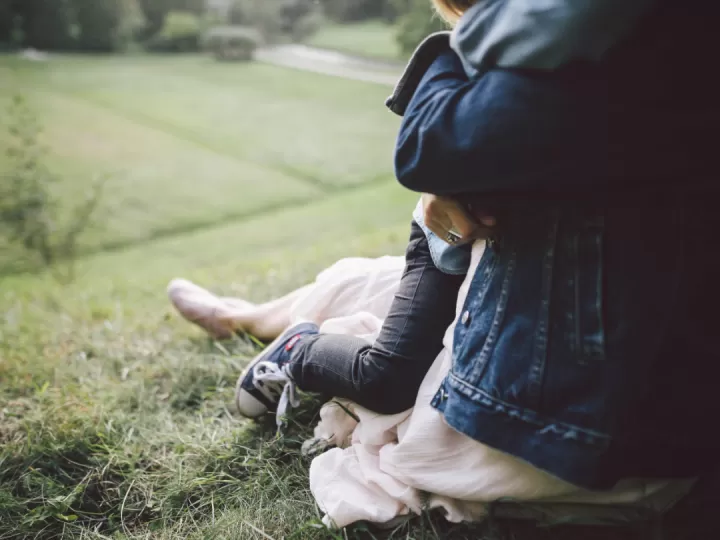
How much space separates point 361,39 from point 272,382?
15.6ft

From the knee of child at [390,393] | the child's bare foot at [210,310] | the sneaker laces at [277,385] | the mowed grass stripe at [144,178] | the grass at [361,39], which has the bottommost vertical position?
the mowed grass stripe at [144,178]

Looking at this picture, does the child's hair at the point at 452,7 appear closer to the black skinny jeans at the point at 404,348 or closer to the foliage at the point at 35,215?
the black skinny jeans at the point at 404,348

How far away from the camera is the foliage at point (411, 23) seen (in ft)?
9.83

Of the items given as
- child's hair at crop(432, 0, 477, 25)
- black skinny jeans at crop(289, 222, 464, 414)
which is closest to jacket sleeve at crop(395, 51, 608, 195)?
child's hair at crop(432, 0, 477, 25)

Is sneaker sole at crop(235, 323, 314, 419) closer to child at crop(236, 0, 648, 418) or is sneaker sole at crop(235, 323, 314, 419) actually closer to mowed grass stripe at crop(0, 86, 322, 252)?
child at crop(236, 0, 648, 418)

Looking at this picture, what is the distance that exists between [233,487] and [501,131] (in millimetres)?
763

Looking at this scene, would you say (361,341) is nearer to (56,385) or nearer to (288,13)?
(56,385)

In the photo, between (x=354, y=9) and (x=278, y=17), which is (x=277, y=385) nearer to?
(x=354, y=9)

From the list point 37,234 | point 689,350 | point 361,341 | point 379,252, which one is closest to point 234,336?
point 361,341

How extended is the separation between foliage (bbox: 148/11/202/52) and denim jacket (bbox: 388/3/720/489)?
21.1 feet

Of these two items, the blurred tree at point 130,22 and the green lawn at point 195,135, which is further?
the blurred tree at point 130,22

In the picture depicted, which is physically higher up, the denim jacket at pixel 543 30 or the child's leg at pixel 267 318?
the denim jacket at pixel 543 30

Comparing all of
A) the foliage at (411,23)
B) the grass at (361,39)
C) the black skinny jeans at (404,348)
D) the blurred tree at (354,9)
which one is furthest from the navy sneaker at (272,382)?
the blurred tree at (354,9)

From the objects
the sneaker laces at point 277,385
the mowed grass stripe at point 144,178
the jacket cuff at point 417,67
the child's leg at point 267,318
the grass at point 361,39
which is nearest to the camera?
the jacket cuff at point 417,67
